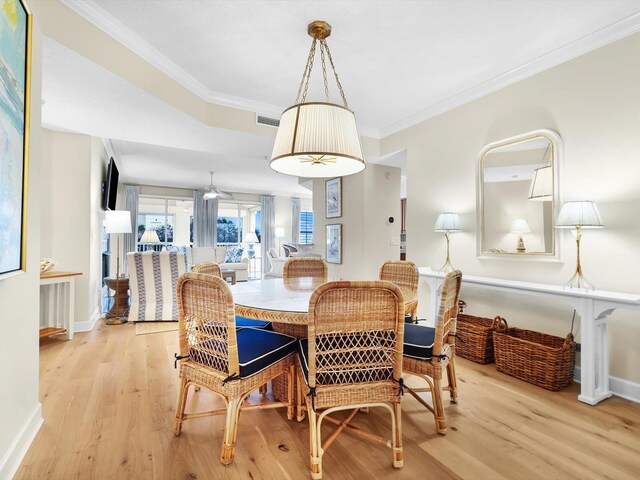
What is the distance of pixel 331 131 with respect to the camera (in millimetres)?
1884

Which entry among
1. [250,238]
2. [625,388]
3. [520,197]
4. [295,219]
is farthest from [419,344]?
[295,219]

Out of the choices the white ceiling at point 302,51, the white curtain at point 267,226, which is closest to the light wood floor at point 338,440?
the white ceiling at point 302,51

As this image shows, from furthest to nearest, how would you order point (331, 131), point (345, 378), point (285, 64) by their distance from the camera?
point (285, 64), point (331, 131), point (345, 378)

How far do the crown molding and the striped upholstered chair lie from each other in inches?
144

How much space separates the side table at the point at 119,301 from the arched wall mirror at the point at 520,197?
15.0ft

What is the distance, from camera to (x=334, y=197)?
5.57 m

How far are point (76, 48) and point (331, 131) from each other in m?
1.75

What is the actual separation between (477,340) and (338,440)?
5.82ft

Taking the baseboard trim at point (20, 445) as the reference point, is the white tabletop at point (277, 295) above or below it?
above

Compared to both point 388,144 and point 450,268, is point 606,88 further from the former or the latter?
point 388,144

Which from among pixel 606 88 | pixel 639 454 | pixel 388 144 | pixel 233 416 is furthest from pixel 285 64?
pixel 639 454

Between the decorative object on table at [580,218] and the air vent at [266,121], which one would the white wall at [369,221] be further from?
the decorative object on table at [580,218]

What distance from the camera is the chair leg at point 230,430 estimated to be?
5.06 feet

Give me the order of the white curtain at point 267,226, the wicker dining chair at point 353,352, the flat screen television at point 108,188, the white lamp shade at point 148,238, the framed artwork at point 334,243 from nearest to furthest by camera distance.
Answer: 1. the wicker dining chair at point 353,352
2. the flat screen television at point 108,188
3. the framed artwork at point 334,243
4. the white lamp shade at point 148,238
5. the white curtain at point 267,226
